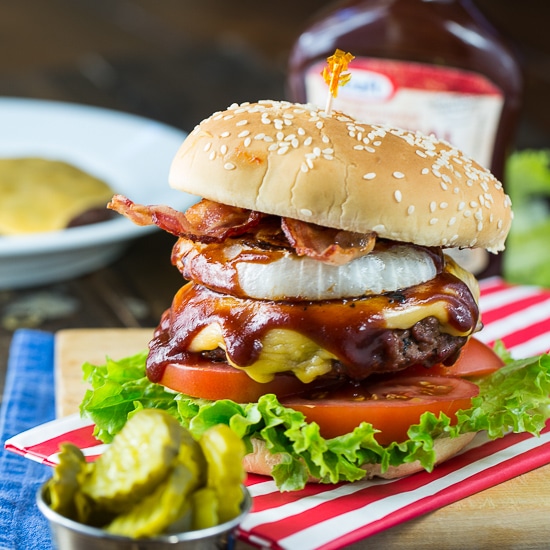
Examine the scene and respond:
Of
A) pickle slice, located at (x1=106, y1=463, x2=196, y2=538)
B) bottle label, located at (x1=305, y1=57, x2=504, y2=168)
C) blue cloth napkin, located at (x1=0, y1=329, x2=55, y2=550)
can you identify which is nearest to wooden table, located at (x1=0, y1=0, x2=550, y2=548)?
blue cloth napkin, located at (x1=0, y1=329, x2=55, y2=550)

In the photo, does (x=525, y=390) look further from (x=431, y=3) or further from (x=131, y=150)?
(x=131, y=150)

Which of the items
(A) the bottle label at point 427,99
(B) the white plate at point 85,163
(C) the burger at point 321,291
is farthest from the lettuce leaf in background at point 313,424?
(A) the bottle label at point 427,99

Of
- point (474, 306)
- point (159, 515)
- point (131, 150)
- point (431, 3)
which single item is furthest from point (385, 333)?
point (131, 150)

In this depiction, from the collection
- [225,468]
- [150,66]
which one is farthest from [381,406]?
[150,66]

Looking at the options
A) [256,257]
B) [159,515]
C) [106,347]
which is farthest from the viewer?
[106,347]

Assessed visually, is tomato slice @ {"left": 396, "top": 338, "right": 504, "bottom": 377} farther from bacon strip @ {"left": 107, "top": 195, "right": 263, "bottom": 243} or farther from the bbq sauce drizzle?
A: bacon strip @ {"left": 107, "top": 195, "right": 263, "bottom": 243}

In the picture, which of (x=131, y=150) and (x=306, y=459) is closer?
(x=306, y=459)

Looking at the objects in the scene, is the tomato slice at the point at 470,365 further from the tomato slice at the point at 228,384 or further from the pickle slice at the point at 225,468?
the pickle slice at the point at 225,468
